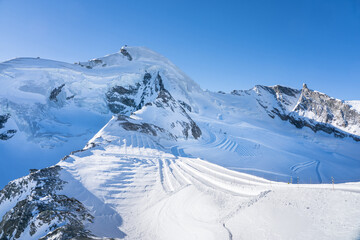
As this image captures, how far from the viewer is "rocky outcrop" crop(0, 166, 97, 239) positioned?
6008 millimetres

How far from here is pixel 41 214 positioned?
654cm

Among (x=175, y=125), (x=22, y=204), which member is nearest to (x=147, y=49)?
(x=175, y=125)

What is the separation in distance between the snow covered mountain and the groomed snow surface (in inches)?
2.1

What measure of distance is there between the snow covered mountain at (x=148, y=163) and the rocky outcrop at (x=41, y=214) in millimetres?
45

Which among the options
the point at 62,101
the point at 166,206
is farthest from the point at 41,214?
Answer: the point at 62,101

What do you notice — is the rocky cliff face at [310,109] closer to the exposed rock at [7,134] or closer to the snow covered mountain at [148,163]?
the snow covered mountain at [148,163]

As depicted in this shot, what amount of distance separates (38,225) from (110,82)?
166 feet

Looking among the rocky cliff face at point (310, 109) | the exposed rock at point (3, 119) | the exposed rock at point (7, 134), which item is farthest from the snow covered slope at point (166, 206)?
the rocky cliff face at point (310, 109)

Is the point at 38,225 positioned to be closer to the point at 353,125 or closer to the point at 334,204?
the point at 334,204

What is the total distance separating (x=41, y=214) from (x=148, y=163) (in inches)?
358

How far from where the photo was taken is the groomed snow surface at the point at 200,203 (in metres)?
5.54

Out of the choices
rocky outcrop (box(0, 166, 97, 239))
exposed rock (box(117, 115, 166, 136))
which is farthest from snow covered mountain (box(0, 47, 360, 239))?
Result: exposed rock (box(117, 115, 166, 136))

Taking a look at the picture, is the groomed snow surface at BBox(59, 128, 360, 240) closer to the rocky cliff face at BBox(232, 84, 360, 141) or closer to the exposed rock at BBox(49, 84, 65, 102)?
the exposed rock at BBox(49, 84, 65, 102)

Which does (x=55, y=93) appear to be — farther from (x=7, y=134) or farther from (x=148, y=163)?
(x=148, y=163)
